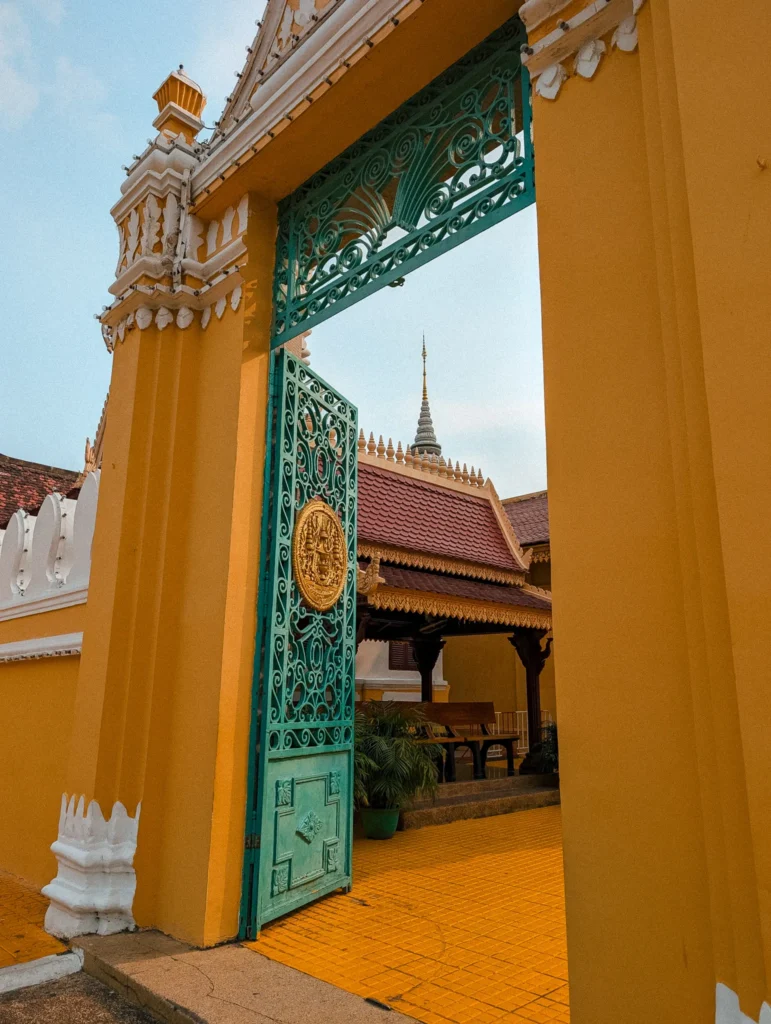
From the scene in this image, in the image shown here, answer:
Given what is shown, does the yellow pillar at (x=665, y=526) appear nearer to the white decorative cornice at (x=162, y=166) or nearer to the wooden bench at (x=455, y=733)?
the white decorative cornice at (x=162, y=166)

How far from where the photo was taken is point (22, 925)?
153 inches

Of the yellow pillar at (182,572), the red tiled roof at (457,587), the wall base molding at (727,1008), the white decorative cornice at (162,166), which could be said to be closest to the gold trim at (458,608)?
the red tiled roof at (457,587)

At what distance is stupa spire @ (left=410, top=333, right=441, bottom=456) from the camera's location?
18.9 meters

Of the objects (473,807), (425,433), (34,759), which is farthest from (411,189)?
(425,433)

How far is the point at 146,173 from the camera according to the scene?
14.9ft

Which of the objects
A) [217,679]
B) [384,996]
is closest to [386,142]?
[217,679]

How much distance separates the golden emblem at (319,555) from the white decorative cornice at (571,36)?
100 inches

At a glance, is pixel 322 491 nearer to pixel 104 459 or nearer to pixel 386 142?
pixel 104 459

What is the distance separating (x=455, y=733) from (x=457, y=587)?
186 centimetres

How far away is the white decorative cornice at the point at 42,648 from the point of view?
455 cm

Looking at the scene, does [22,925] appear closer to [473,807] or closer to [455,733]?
[473,807]

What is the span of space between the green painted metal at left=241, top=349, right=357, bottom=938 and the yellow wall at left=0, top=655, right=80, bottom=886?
141 cm

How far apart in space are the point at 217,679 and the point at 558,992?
2024 millimetres

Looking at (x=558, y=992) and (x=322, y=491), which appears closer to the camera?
(x=558, y=992)
